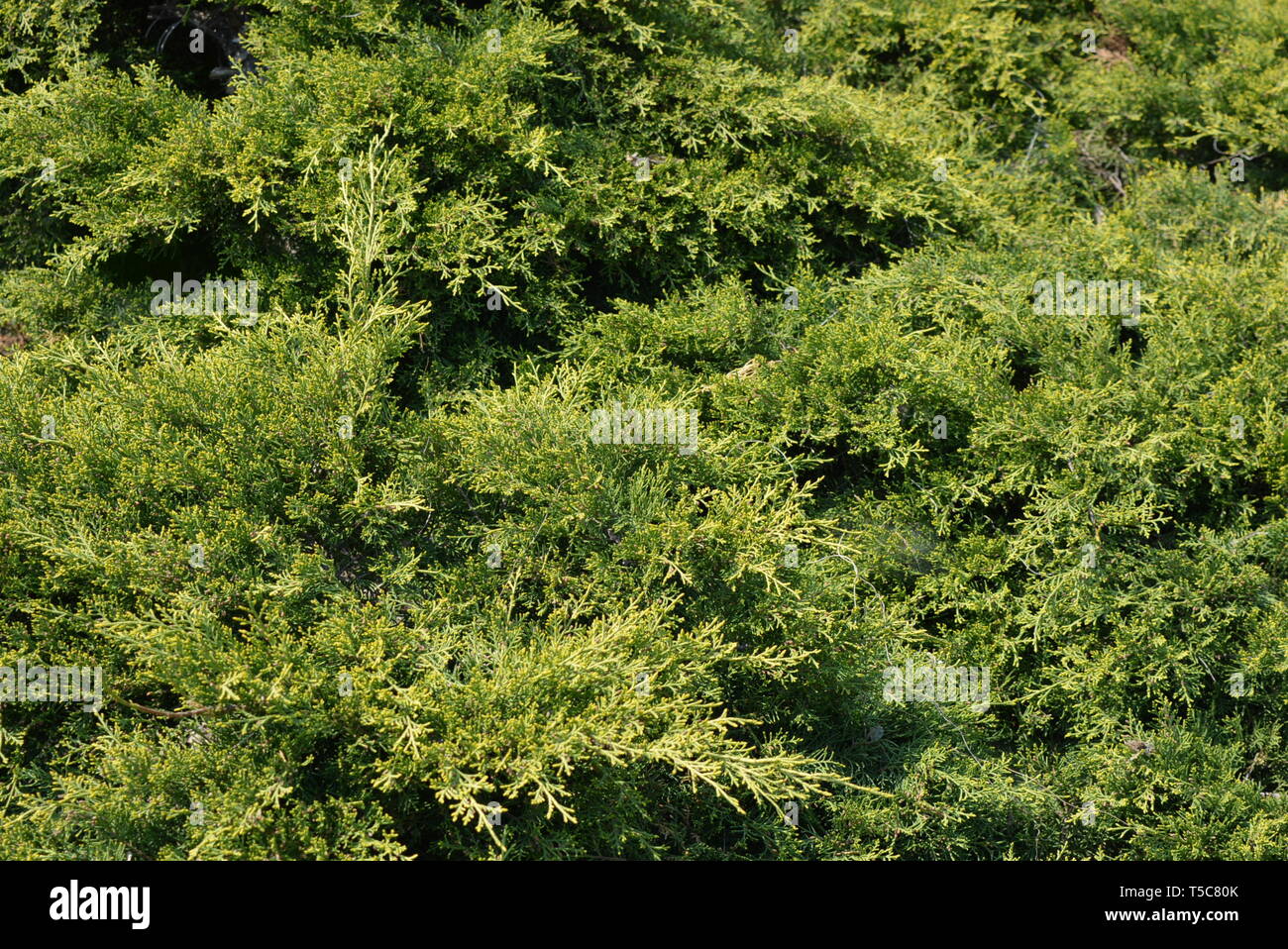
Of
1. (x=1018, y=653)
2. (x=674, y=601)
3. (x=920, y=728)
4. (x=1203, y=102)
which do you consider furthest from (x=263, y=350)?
(x=1203, y=102)

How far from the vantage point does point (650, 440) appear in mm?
5688

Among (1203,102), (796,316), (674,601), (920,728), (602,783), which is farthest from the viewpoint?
(1203,102)

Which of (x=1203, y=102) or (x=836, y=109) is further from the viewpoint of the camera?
(x=1203, y=102)

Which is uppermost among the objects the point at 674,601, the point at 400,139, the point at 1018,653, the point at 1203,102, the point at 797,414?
the point at 1203,102

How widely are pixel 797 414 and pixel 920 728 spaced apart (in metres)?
1.96

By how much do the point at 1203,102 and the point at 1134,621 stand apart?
4.94 m

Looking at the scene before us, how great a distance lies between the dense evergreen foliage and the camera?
4621mm

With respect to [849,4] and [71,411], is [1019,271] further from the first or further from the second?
[71,411]

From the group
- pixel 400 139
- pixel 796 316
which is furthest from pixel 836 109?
pixel 400 139

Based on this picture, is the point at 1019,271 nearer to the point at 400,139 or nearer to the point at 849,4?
the point at 849,4

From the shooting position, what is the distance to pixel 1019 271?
7.59m

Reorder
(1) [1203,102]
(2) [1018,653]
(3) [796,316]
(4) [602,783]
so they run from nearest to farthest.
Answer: (4) [602,783], (2) [1018,653], (3) [796,316], (1) [1203,102]

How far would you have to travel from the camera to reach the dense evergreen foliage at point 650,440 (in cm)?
462

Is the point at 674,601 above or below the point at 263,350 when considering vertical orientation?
below
